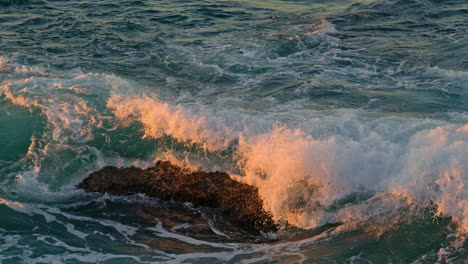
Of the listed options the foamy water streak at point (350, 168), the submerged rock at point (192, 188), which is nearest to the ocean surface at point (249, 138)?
the foamy water streak at point (350, 168)

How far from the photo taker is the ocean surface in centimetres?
543

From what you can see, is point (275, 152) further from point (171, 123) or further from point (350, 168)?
point (171, 123)

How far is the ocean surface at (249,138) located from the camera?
214 inches

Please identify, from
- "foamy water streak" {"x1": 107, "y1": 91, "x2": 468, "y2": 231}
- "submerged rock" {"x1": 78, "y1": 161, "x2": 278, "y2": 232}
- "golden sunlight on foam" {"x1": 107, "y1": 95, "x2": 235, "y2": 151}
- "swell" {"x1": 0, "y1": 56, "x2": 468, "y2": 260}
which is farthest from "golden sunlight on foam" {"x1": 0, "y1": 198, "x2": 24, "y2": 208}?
"foamy water streak" {"x1": 107, "y1": 91, "x2": 468, "y2": 231}

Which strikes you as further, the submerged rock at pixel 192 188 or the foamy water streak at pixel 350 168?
the submerged rock at pixel 192 188

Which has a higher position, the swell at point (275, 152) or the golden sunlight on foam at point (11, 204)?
the swell at point (275, 152)

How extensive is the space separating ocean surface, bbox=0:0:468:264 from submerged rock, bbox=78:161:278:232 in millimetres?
119

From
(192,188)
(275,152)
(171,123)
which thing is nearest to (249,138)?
(275,152)

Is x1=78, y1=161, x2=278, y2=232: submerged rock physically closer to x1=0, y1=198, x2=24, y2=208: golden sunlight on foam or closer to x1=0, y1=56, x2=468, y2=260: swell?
x1=0, y1=56, x2=468, y2=260: swell

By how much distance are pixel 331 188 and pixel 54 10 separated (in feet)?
40.3

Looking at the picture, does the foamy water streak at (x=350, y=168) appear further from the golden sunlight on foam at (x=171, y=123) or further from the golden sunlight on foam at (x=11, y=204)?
the golden sunlight on foam at (x=11, y=204)

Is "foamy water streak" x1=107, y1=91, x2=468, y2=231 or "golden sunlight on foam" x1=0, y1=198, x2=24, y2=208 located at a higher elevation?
"foamy water streak" x1=107, y1=91, x2=468, y2=231

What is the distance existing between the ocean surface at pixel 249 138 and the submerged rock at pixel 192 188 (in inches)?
4.7

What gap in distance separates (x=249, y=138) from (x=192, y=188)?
1.09 meters
